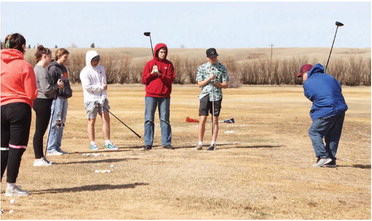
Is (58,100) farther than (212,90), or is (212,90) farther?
(212,90)

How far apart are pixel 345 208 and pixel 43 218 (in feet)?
11.5

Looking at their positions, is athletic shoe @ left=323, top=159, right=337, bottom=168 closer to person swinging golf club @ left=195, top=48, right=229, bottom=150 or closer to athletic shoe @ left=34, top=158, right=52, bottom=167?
person swinging golf club @ left=195, top=48, right=229, bottom=150

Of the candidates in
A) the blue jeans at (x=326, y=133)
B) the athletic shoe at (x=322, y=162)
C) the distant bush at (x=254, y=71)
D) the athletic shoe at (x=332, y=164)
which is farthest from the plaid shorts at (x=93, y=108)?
the distant bush at (x=254, y=71)

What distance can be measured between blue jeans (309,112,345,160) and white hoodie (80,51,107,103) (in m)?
4.10

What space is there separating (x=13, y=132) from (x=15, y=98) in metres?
0.39

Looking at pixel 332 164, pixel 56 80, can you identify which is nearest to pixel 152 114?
pixel 56 80

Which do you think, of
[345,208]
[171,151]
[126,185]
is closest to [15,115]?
[126,185]

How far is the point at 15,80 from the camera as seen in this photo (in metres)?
9.30

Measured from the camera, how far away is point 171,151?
15055 mm

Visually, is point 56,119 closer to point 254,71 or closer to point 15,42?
point 15,42

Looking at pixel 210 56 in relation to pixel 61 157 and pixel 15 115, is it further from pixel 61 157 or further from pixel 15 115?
pixel 15 115

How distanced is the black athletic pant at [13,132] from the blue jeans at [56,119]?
4162 millimetres

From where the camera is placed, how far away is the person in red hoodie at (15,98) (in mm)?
9281

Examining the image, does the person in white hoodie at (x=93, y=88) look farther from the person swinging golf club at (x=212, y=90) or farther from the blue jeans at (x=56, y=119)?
the person swinging golf club at (x=212, y=90)
